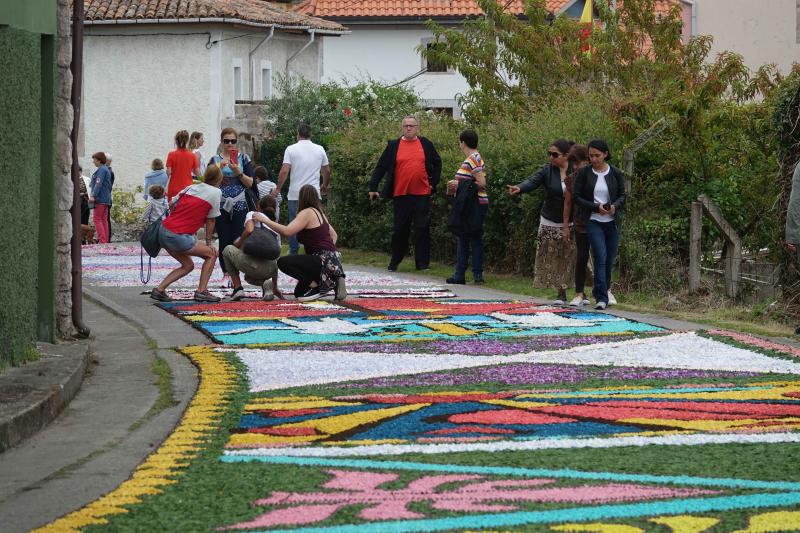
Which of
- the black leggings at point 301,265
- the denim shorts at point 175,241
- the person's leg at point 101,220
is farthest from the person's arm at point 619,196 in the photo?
the person's leg at point 101,220

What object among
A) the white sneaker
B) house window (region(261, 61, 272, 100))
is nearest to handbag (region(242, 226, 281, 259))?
the white sneaker

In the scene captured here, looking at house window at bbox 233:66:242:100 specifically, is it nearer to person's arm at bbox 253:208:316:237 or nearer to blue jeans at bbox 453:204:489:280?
blue jeans at bbox 453:204:489:280

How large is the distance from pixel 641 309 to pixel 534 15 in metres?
15.5

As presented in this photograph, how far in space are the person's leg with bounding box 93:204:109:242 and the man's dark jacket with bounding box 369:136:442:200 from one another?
10.7 m

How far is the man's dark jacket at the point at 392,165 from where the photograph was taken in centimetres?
2175

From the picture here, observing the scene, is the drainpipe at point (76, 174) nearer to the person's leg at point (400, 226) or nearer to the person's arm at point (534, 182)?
the person's arm at point (534, 182)

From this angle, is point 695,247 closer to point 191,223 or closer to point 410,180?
point 410,180

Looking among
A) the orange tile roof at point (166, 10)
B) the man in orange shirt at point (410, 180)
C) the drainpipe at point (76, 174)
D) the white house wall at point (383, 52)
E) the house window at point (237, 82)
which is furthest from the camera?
the white house wall at point (383, 52)

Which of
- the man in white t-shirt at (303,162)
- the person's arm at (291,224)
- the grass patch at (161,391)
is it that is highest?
the man in white t-shirt at (303,162)

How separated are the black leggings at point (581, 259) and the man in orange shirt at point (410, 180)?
4.86 metres

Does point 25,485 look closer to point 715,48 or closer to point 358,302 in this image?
point 358,302

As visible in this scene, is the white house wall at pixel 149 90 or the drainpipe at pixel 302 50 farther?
the drainpipe at pixel 302 50

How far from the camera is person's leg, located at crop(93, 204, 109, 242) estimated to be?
31391 millimetres

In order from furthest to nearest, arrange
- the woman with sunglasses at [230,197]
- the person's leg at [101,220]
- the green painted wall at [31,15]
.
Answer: the person's leg at [101,220] < the woman with sunglasses at [230,197] < the green painted wall at [31,15]
